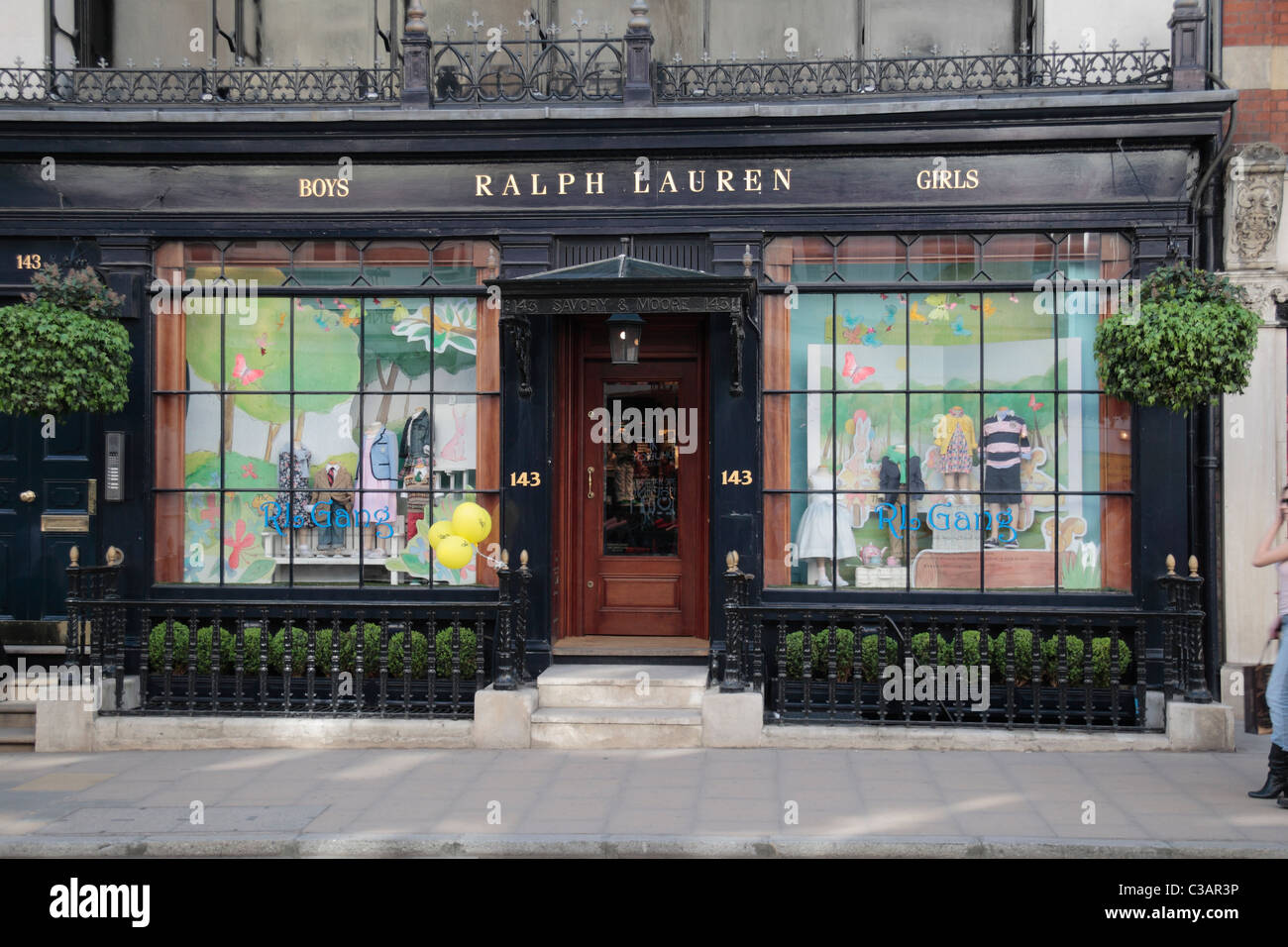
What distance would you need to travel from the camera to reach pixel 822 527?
9.71 m

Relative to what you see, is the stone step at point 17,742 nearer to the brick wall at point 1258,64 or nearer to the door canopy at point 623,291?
the door canopy at point 623,291

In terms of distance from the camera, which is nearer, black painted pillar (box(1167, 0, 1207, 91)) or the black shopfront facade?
black painted pillar (box(1167, 0, 1207, 91))

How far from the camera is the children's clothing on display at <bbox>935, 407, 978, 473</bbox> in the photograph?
963cm

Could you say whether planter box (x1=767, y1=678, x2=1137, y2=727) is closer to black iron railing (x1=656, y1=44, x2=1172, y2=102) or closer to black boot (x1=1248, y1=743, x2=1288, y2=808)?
black boot (x1=1248, y1=743, x2=1288, y2=808)

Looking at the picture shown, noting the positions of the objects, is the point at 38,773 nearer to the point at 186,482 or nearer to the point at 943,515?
the point at 186,482

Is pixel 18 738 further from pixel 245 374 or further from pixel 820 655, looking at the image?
pixel 820 655

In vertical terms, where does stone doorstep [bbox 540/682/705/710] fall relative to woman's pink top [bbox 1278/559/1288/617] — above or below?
below

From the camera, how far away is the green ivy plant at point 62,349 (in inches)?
342

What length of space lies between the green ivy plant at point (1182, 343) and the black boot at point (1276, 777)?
8.99 feet

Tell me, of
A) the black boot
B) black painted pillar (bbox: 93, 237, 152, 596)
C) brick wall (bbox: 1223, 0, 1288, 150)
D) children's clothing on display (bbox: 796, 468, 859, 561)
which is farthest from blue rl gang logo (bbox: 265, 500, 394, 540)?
brick wall (bbox: 1223, 0, 1288, 150)

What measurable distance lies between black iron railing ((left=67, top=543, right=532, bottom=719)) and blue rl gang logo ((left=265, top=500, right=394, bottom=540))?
0.71m

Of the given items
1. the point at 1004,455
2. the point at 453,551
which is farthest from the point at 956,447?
the point at 453,551
